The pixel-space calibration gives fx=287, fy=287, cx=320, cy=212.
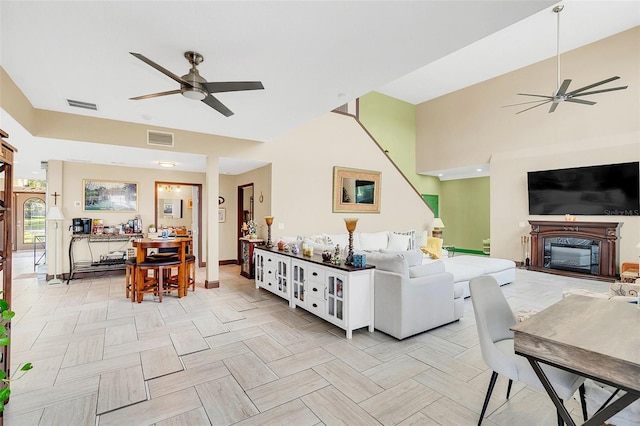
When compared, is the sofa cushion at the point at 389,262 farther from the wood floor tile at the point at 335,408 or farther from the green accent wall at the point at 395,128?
the green accent wall at the point at 395,128

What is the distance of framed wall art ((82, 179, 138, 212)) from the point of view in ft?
20.6

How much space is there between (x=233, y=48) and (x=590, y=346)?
313cm

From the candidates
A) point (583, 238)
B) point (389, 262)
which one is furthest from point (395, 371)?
point (583, 238)

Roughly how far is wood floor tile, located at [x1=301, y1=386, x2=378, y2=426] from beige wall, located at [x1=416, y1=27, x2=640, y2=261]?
7308mm

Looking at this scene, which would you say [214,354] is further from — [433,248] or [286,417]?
[433,248]

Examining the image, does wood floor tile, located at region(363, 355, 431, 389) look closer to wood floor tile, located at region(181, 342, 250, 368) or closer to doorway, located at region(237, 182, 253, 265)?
wood floor tile, located at region(181, 342, 250, 368)

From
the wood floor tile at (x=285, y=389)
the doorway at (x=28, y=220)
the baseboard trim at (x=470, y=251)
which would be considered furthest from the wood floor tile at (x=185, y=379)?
the doorway at (x=28, y=220)

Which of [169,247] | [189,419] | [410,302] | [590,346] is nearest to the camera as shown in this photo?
[590,346]

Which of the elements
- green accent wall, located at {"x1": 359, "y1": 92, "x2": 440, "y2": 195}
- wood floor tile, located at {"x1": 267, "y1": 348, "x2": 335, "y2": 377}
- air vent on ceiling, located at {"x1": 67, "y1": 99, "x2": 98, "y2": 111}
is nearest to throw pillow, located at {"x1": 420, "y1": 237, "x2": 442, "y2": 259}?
green accent wall, located at {"x1": 359, "y1": 92, "x2": 440, "y2": 195}

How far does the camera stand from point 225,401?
2131 mm

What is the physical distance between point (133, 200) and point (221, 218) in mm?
2021

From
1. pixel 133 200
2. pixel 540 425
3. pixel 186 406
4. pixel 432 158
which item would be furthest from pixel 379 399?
pixel 432 158

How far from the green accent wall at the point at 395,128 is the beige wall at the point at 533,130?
608 millimetres

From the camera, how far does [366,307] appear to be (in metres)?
3.32
